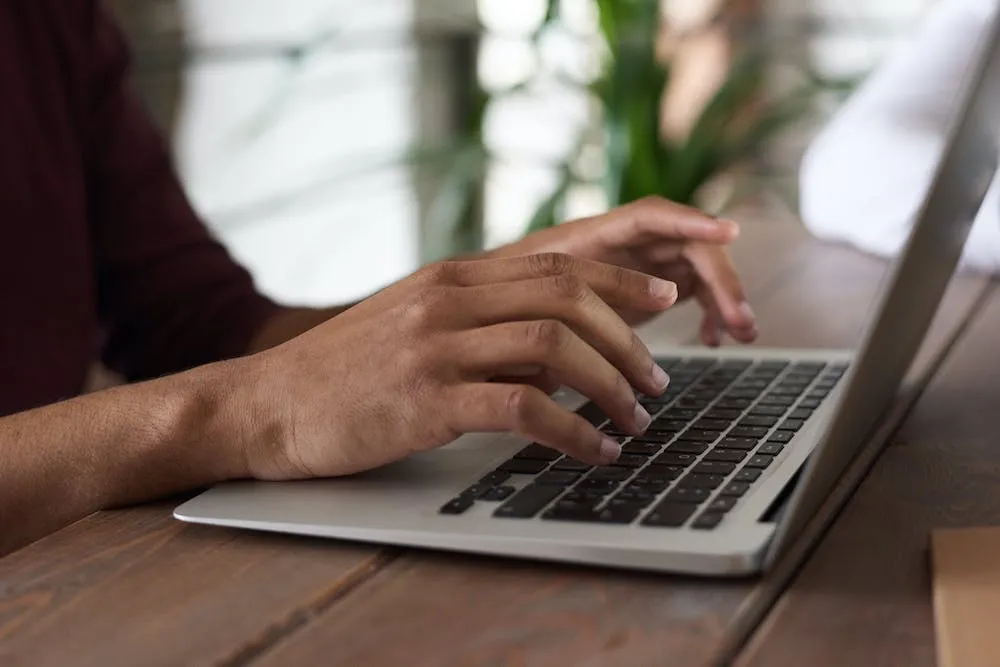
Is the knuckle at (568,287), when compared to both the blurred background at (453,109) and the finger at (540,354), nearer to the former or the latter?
the finger at (540,354)

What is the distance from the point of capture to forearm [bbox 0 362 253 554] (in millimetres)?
660

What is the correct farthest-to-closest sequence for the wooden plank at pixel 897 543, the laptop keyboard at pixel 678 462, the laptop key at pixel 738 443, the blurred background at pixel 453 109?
the blurred background at pixel 453 109 < the laptop key at pixel 738 443 < the laptop keyboard at pixel 678 462 < the wooden plank at pixel 897 543

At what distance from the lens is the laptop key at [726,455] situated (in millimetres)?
634

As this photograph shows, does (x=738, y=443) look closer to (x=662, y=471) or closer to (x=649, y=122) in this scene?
(x=662, y=471)

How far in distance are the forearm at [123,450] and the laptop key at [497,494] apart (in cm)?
14

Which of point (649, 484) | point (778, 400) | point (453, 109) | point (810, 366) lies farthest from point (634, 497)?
point (453, 109)

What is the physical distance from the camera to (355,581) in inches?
21.3

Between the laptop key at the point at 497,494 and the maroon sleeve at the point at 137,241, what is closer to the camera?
the laptop key at the point at 497,494

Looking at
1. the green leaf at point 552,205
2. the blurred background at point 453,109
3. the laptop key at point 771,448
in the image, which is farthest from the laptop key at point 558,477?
the green leaf at point 552,205

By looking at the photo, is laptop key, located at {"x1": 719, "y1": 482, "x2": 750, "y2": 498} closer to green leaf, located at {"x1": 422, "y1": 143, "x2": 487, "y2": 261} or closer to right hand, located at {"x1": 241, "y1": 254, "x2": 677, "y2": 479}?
right hand, located at {"x1": 241, "y1": 254, "x2": 677, "y2": 479}

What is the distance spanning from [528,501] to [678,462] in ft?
0.31

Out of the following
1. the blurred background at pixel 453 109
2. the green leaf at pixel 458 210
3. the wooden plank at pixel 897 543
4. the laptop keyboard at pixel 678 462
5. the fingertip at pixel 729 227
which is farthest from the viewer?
the green leaf at pixel 458 210

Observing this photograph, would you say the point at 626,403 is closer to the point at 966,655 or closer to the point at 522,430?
the point at 522,430

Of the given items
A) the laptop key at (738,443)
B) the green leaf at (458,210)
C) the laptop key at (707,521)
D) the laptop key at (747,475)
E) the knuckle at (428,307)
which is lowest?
the green leaf at (458,210)
